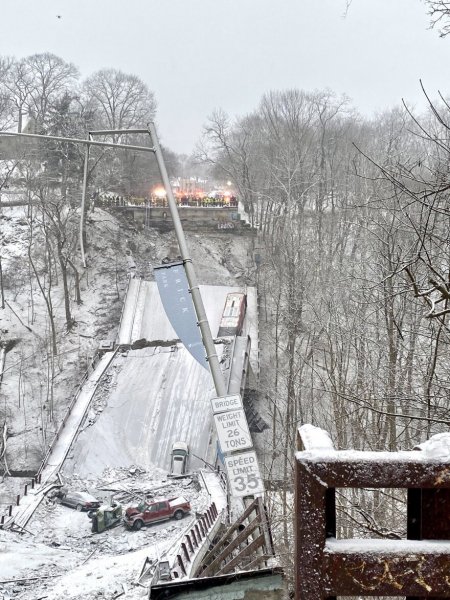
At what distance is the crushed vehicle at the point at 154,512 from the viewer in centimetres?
1955

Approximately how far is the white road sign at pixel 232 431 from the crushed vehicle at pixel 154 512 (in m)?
13.9

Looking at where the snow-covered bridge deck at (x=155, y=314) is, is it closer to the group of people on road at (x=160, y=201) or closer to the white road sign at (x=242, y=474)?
the group of people on road at (x=160, y=201)

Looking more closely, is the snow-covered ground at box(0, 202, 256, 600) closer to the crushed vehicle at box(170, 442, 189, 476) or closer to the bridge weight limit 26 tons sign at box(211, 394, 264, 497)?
the crushed vehicle at box(170, 442, 189, 476)

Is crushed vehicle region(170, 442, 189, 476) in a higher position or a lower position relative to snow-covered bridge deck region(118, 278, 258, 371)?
lower


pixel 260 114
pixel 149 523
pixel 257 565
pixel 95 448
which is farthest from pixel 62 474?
pixel 260 114

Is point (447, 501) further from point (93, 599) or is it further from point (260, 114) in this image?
point (260, 114)

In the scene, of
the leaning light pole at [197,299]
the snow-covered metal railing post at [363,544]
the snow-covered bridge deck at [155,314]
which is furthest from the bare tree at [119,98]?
the snow-covered metal railing post at [363,544]

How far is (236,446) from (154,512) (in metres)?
14.0

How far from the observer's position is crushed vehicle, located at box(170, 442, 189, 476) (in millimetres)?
25191

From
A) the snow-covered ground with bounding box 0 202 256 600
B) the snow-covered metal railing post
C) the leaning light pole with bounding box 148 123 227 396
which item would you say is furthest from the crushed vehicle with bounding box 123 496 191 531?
the snow-covered metal railing post

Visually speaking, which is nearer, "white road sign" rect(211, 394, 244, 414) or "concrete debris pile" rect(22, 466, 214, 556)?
"white road sign" rect(211, 394, 244, 414)

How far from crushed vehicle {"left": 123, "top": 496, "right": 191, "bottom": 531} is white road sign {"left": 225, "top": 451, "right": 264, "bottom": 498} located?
13.9 m

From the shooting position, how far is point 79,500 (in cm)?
2105

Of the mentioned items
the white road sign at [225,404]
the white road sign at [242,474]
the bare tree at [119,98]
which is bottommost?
the white road sign at [242,474]
